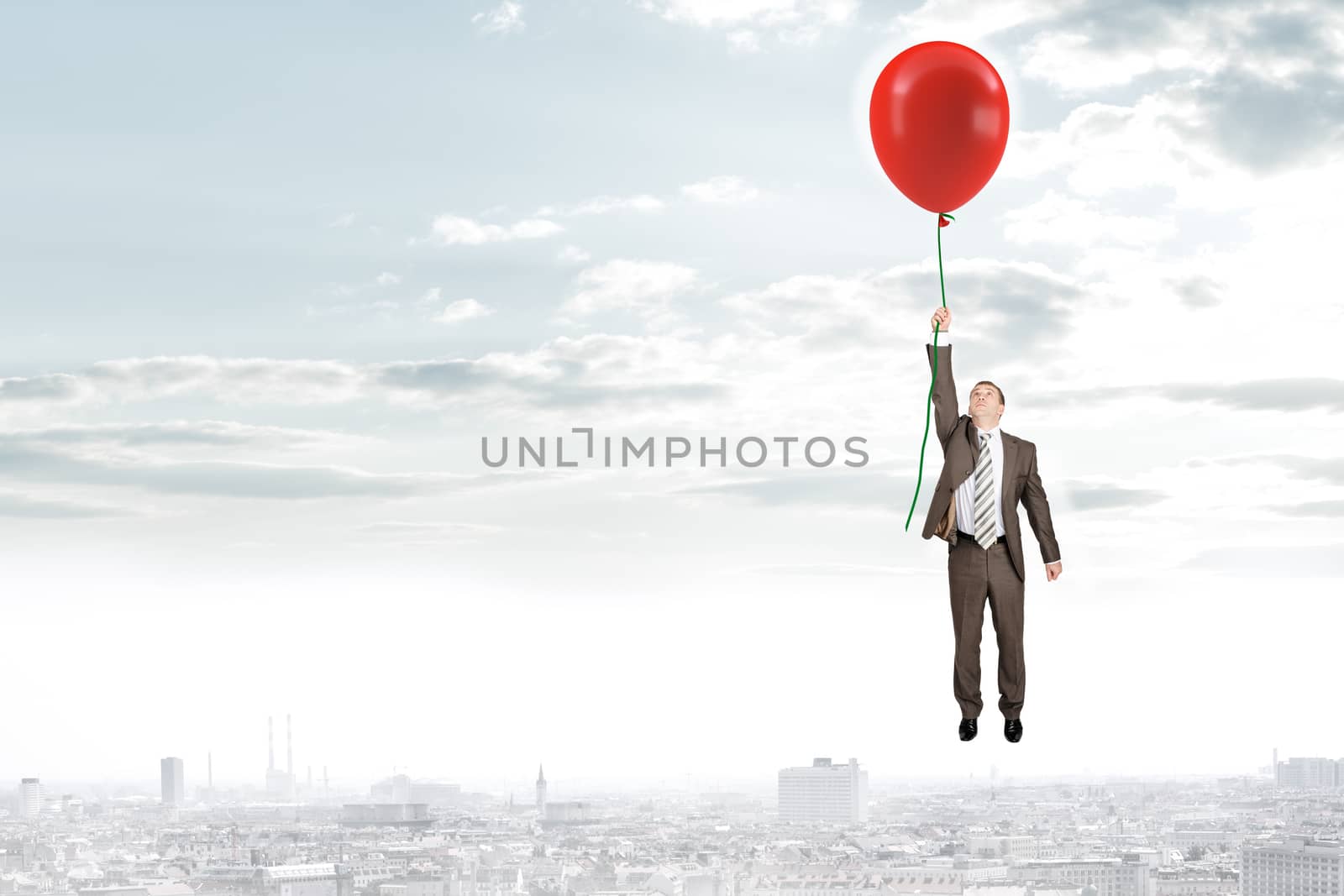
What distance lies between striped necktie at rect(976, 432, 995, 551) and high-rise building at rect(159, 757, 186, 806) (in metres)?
13.6

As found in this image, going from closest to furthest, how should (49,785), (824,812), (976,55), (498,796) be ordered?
(976,55)
(824,812)
(498,796)
(49,785)

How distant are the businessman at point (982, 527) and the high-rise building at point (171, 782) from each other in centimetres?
1348

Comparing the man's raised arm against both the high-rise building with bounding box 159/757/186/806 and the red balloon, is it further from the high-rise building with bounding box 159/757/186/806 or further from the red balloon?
the high-rise building with bounding box 159/757/186/806

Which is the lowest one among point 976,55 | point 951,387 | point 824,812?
point 824,812

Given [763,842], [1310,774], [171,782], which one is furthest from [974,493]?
[171,782]

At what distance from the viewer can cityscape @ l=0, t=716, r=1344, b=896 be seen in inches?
399

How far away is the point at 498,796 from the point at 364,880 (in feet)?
6.18

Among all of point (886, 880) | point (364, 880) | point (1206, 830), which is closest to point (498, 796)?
point (364, 880)

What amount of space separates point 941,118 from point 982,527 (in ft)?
3.60

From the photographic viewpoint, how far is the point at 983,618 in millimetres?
3807

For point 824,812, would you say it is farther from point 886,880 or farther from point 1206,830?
point 1206,830

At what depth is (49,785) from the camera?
51.2 feet

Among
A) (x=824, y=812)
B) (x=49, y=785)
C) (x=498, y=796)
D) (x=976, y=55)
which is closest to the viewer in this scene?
(x=976, y=55)

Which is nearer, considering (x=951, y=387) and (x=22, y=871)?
(x=951, y=387)
